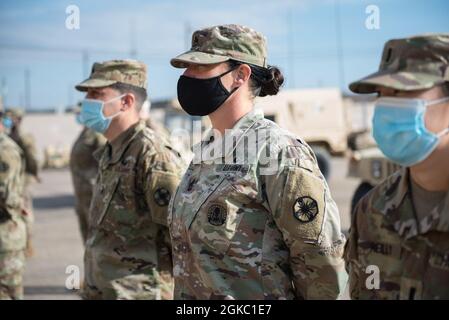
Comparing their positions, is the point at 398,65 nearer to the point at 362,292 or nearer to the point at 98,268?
the point at 362,292

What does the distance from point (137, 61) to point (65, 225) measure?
Answer: 8.38m

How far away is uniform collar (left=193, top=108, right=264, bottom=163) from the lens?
2.61 metres

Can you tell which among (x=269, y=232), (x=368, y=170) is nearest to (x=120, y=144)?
(x=269, y=232)

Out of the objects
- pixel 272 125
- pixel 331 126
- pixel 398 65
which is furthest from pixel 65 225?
pixel 398 65

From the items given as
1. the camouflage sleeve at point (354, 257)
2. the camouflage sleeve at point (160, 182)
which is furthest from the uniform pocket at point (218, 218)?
the camouflage sleeve at point (160, 182)

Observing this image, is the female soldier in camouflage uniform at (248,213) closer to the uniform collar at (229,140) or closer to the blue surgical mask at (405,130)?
the uniform collar at (229,140)

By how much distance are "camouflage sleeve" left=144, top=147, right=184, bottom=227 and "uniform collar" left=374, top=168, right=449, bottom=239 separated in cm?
146

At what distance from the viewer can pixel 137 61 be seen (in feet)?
12.7

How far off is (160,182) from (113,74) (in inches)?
30.2

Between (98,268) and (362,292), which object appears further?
(98,268)

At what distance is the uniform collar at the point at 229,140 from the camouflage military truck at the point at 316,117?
13.0 meters

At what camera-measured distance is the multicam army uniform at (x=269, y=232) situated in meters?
2.44

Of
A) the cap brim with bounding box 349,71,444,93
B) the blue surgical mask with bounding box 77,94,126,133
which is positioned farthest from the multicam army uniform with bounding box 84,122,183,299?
the cap brim with bounding box 349,71,444,93

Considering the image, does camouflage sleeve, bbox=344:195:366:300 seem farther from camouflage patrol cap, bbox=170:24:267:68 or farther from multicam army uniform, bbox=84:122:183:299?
multicam army uniform, bbox=84:122:183:299
